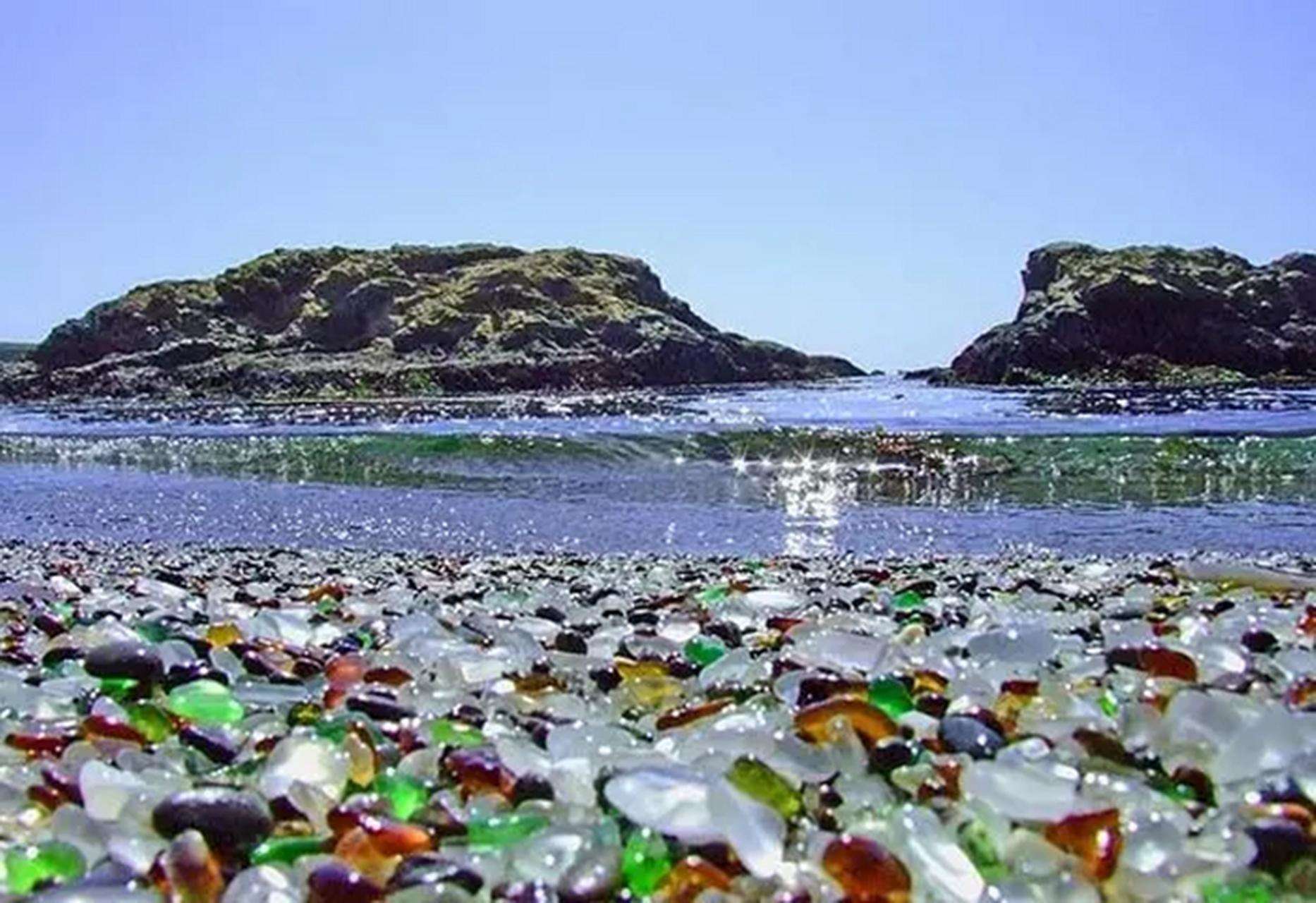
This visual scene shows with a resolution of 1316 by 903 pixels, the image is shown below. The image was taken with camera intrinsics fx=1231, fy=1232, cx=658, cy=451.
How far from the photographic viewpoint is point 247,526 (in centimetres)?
1032

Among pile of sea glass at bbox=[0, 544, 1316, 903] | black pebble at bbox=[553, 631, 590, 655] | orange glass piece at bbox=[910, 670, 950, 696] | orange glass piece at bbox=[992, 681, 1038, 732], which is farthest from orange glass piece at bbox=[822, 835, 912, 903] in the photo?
black pebble at bbox=[553, 631, 590, 655]

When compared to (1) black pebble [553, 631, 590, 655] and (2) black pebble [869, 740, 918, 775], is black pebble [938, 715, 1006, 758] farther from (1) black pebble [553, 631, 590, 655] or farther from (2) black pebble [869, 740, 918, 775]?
(1) black pebble [553, 631, 590, 655]

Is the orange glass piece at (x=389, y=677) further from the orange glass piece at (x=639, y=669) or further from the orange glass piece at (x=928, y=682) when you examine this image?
the orange glass piece at (x=928, y=682)

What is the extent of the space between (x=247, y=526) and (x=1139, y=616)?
8378 millimetres

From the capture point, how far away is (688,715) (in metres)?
2.18

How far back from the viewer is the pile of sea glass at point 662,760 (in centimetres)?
146

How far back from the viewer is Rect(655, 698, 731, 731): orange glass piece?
2141mm

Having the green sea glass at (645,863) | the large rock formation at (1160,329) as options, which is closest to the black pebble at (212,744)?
the green sea glass at (645,863)

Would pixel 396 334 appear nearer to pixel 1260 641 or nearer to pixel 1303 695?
pixel 1260 641

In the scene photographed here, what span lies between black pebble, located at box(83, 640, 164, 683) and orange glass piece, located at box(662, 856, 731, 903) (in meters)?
1.47

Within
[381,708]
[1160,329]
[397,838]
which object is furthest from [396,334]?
[397,838]

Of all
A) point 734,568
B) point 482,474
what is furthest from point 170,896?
point 482,474

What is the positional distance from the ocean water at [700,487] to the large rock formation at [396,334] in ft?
95.7

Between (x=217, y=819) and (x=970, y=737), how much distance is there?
3.63 ft
